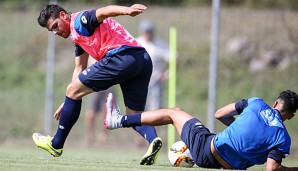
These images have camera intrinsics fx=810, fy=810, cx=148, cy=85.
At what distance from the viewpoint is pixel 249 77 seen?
16.0 m

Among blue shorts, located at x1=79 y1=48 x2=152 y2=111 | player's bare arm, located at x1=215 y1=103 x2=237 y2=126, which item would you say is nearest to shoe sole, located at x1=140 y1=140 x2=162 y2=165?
player's bare arm, located at x1=215 y1=103 x2=237 y2=126

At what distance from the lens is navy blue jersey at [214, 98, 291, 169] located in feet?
24.0

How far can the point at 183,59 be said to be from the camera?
1588 centimetres

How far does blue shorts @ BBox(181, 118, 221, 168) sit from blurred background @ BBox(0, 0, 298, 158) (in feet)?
21.0

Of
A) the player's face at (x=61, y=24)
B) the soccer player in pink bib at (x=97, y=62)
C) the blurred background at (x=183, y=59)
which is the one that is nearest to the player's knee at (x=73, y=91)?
the soccer player in pink bib at (x=97, y=62)

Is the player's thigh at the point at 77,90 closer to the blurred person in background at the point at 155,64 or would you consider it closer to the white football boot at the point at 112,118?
the white football boot at the point at 112,118

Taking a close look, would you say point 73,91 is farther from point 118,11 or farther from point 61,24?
point 118,11

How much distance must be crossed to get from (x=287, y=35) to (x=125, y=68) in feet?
24.2

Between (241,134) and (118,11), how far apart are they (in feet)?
5.41

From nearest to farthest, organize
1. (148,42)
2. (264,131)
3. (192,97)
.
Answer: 1. (264,131)
2. (148,42)
3. (192,97)

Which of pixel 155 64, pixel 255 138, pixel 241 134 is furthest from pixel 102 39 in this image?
pixel 155 64

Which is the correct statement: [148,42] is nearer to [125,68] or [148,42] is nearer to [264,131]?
[125,68]

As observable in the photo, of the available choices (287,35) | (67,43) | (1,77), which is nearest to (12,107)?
(1,77)

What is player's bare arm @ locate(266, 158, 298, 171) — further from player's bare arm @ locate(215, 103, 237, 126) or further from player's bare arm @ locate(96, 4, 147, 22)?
player's bare arm @ locate(96, 4, 147, 22)
